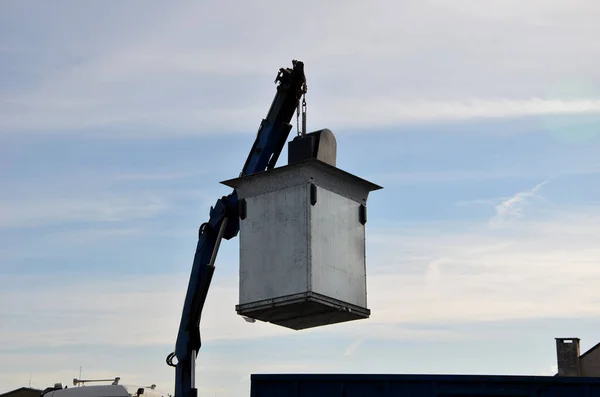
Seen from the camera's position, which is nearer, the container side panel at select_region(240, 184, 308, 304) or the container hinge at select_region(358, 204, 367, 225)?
the container side panel at select_region(240, 184, 308, 304)

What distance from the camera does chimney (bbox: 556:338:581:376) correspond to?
40.2m

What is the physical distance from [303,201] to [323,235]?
69 centimetres

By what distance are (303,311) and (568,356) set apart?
2542 centimetres

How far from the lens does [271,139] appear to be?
21.1 meters

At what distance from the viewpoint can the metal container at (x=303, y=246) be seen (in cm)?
1739

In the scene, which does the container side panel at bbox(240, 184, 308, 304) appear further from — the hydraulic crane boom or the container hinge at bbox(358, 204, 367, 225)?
the hydraulic crane boom

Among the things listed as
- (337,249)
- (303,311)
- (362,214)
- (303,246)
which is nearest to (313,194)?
(303,246)

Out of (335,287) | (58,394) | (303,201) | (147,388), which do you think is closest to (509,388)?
(335,287)

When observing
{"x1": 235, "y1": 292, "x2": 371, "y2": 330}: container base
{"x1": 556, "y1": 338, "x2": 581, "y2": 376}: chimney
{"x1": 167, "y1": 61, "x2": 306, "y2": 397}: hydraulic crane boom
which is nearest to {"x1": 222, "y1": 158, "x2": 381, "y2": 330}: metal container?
{"x1": 235, "y1": 292, "x2": 371, "y2": 330}: container base

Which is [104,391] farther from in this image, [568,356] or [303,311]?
[568,356]

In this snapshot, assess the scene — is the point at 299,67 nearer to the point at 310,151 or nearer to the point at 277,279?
the point at 310,151

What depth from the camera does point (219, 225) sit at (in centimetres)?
2075

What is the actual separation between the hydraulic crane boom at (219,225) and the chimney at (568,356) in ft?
75.9

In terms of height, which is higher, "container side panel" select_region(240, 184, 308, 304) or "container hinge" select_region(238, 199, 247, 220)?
"container hinge" select_region(238, 199, 247, 220)
